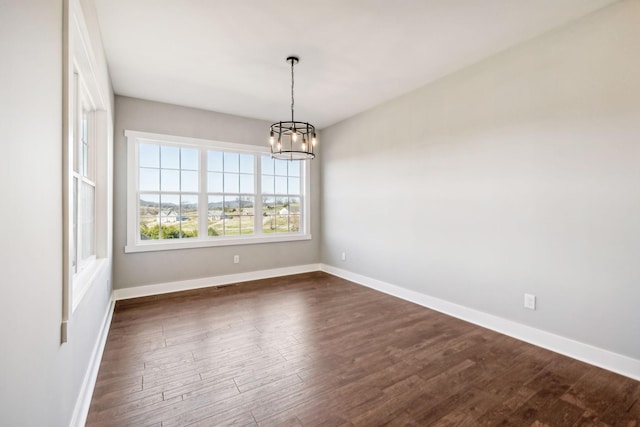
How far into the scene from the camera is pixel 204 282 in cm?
461

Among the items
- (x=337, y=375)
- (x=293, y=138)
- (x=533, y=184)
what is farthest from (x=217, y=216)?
(x=533, y=184)

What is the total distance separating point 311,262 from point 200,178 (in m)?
2.49

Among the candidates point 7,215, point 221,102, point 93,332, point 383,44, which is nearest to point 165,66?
point 221,102

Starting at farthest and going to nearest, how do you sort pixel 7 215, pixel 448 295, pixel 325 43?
pixel 448 295 < pixel 325 43 < pixel 7 215

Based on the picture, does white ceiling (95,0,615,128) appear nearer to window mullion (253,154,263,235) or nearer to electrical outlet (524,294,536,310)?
window mullion (253,154,263,235)

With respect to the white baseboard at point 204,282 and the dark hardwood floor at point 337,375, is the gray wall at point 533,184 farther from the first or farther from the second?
the white baseboard at point 204,282

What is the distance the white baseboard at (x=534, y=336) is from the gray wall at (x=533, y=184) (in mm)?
68

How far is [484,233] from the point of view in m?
3.15

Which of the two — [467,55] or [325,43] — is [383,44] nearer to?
[325,43]

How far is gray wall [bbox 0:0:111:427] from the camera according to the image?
32.3 inches

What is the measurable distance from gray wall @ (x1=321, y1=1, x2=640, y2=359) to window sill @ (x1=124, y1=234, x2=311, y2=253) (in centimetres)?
188

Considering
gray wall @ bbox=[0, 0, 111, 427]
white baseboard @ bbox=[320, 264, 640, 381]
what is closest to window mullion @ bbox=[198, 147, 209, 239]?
white baseboard @ bbox=[320, 264, 640, 381]

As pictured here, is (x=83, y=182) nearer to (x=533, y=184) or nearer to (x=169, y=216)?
(x=169, y=216)

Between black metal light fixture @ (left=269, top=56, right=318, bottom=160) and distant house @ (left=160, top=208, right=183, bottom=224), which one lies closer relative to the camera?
black metal light fixture @ (left=269, top=56, right=318, bottom=160)
